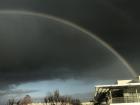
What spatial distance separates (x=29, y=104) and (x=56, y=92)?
12055 millimetres

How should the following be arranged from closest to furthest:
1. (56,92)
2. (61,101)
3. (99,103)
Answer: (99,103) → (61,101) → (56,92)

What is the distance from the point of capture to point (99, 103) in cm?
6675

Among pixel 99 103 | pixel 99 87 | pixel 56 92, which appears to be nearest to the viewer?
pixel 99 87

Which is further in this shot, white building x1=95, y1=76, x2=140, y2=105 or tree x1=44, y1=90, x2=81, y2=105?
tree x1=44, y1=90, x2=81, y2=105

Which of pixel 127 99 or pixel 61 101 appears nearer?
pixel 127 99

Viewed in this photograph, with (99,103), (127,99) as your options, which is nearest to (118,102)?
(127,99)

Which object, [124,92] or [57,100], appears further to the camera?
[57,100]

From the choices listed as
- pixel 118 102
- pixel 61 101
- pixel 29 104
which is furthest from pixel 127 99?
pixel 29 104

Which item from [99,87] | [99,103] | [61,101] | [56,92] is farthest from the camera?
[56,92]

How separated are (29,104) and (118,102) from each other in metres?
75.0

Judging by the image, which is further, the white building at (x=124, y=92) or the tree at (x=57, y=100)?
the tree at (x=57, y=100)

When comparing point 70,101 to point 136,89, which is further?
point 70,101

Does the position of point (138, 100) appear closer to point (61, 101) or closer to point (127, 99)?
point (127, 99)

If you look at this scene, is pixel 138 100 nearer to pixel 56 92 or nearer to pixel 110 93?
pixel 110 93
